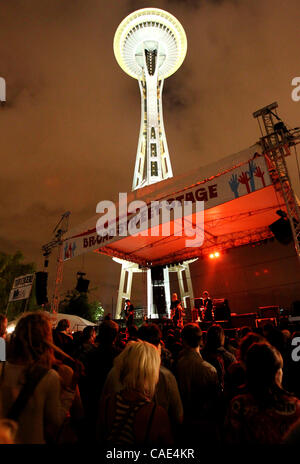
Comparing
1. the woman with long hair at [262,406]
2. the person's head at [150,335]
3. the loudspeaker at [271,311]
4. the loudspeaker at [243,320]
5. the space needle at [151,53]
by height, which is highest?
the space needle at [151,53]

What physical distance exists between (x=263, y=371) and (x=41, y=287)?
15042 mm

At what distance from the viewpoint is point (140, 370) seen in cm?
143

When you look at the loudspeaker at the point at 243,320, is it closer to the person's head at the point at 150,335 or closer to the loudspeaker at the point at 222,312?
the loudspeaker at the point at 222,312

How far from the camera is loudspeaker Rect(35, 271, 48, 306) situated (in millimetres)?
14383

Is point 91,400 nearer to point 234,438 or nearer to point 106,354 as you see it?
point 106,354

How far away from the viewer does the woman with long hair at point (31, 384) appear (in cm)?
132

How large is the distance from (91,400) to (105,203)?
11.5m

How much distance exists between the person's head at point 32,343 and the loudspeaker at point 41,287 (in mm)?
13825

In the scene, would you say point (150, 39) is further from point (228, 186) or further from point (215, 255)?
point (228, 186)

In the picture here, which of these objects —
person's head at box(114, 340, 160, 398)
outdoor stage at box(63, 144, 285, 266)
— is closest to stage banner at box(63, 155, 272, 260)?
outdoor stage at box(63, 144, 285, 266)

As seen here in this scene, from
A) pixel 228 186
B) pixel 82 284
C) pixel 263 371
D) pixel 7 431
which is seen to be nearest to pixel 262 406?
pixel 263 371

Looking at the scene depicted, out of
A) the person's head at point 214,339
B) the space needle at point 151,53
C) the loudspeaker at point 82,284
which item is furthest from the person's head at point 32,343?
the space needle at point 151,53

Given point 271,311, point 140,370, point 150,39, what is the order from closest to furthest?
point 140,370, point 271,311, point 150,39
